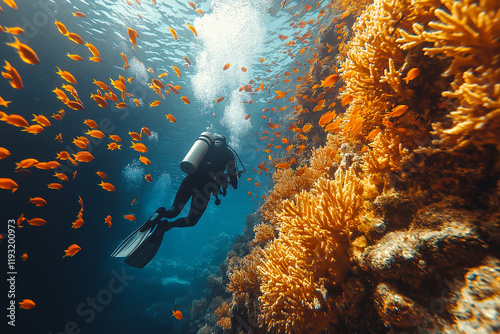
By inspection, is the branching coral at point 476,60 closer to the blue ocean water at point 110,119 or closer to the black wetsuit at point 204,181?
the black wetsuit at point 204,181

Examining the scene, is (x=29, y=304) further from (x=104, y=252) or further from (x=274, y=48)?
(x=274, y=48)

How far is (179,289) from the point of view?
22.5 metres

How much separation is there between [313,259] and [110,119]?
19.8 m

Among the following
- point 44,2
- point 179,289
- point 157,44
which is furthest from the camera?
point 179,289

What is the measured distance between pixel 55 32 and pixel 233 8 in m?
11.9

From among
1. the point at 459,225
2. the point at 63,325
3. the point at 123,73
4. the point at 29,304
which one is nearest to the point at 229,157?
the point at 459,225

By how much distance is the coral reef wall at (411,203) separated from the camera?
4.53 feet

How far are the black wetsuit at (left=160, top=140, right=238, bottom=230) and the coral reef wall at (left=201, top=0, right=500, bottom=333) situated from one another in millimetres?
3348

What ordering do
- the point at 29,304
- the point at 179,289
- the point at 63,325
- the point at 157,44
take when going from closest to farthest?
the point at 29,304
the point at 63,325
the point at 157,44
the point at 179,289

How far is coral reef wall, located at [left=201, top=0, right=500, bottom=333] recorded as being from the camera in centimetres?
138

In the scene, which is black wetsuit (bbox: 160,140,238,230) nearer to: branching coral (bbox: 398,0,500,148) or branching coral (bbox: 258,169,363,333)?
branching coral (bbox: 258,169,363,333)

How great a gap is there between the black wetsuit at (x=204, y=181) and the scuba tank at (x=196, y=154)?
33cm

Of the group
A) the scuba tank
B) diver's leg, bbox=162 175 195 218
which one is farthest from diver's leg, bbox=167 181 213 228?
the scuba tank

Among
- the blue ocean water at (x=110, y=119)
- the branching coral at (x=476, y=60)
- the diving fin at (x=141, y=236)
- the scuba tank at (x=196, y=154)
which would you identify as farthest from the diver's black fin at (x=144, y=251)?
the blue ocean water at (x=110, y=119)
